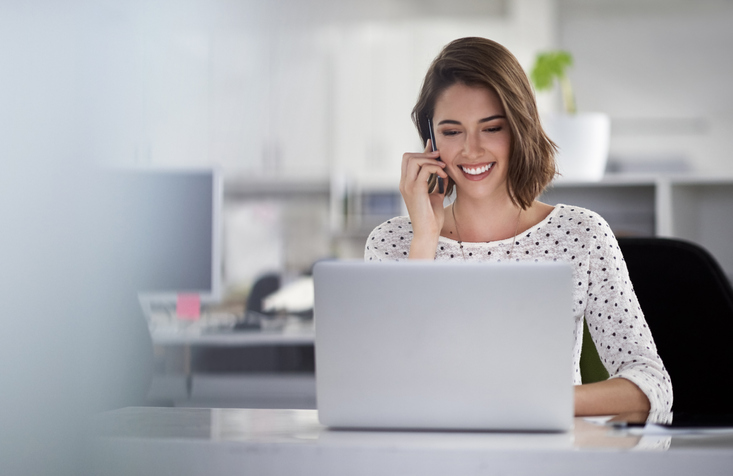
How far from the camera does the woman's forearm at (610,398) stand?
3.06 ft

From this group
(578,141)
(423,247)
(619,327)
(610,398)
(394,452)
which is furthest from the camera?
(578,141)

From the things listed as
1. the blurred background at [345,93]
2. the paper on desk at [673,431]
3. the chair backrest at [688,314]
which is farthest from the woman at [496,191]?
the blurred background at [345,93]

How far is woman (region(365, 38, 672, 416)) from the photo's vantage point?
128 cm

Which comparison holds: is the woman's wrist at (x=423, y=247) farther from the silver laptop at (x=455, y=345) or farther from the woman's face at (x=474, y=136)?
the silver laptop at (x=455, y=345)

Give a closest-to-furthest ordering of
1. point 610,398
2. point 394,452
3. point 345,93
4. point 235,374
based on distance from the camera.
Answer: point 394,452 < point 610,398 < point 235,374 < point 345,93

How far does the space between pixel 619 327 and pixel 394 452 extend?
0.67 meters

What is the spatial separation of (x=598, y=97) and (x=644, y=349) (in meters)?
3.51

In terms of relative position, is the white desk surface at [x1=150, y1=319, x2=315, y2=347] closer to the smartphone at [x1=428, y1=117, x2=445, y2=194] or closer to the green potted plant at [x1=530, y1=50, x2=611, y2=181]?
the green potted plant at [x1=530, y1=50, x2=611, y2=181]

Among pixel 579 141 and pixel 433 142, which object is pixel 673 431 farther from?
pixel 579 141

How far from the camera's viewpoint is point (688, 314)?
1506 mm

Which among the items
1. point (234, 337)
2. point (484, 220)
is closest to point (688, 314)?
point (484, 220)

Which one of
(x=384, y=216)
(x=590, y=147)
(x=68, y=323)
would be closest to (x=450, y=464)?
(x=68, y=323)

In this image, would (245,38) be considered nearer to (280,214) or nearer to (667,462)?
(280,214)

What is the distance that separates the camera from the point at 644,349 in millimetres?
1145
